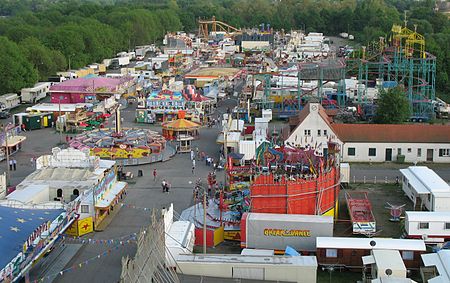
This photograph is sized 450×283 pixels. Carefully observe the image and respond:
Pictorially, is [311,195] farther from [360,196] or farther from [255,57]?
[255,57]

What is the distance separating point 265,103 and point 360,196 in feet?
58.7

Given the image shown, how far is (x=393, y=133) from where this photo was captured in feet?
101

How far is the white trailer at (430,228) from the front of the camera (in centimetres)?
1983

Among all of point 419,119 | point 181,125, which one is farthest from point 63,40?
point 419,119

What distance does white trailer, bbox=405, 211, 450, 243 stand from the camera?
65.1 feet

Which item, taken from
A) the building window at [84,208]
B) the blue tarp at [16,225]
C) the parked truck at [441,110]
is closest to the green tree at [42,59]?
the parked truck at [441,110]

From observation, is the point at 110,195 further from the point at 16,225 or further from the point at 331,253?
the point at 331,253

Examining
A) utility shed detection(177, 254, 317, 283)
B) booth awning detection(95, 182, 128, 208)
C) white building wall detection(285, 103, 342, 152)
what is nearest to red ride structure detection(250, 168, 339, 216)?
utility shed detection(177, 254, 317, 283)

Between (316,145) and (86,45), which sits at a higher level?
(86,45)

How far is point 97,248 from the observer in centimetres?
1988

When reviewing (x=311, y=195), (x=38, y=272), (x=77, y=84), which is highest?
(x=77, y=84)

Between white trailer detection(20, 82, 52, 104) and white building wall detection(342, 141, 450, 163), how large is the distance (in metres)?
25.2

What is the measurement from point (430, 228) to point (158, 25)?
8167 cm

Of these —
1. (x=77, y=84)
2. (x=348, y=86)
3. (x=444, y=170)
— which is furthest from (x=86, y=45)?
(x=444, y=170)
